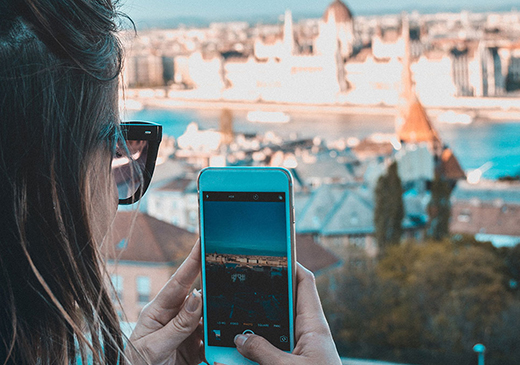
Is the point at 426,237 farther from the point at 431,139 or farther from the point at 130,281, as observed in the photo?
the point at 130,281

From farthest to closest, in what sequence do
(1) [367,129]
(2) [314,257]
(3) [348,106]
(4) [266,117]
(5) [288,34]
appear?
(3) [348,106] → (5) [288,34] → (4) [266,117] → (1) [367,129] → (2) [314,257]

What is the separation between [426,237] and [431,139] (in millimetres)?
2821

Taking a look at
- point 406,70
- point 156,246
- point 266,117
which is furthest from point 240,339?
point 266,117

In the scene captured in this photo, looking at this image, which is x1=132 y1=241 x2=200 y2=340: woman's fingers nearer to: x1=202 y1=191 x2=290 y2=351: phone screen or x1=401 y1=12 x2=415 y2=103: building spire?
x1=202 y1=191 x2=290 y2=351: phone screen

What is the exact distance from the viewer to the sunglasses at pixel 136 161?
0.31 m

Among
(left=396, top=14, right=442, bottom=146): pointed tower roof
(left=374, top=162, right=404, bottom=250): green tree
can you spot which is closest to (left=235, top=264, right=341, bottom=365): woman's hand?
(left=374, top=162, right=404, bottom=250): green tree

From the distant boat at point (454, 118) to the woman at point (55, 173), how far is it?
12.1m

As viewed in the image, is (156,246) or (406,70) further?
(406,70)

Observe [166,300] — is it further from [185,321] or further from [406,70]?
[406,70]

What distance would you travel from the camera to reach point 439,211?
283 inches

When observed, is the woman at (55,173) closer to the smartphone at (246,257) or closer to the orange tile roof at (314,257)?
the smartphone at (246,257)

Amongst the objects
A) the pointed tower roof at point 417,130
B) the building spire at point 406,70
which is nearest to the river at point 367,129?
the pointed tower roof at point 417,130

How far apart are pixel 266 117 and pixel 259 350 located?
12.5m

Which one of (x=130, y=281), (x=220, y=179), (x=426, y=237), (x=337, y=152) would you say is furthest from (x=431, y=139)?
(x=220, y=179)
